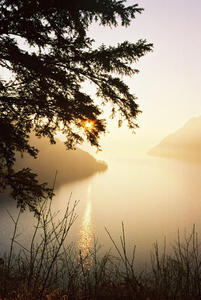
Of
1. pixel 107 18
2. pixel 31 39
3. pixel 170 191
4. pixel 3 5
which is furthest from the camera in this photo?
pixel 170 191

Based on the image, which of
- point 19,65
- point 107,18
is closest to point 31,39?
point 19,65

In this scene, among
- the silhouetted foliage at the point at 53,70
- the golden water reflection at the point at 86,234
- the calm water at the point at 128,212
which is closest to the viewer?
the silhouetted foliage at the point at 53,70

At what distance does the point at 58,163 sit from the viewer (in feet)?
423

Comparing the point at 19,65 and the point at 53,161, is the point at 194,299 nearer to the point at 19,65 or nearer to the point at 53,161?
the point at 19,65

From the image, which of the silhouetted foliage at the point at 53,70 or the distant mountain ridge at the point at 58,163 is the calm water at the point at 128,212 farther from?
the silhouetted foliage at the point at 53,70

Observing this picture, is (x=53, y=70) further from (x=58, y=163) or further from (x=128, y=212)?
(x=58, y=163)

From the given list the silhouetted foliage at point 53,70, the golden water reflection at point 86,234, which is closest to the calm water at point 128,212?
the golden water reflection at point 86,234

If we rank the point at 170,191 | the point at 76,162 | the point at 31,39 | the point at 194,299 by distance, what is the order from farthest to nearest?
the point at 76,162 → the point at 170,191 → the point at 31,39 → the point at 194,299

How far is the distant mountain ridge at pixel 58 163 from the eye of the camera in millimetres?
113875

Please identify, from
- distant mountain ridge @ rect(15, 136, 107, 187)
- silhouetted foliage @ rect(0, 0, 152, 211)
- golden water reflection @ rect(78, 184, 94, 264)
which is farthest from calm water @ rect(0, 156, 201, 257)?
silhouetted foliage @ rect(0, 0, 152, 211)

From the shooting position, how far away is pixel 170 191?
123625 millimetres

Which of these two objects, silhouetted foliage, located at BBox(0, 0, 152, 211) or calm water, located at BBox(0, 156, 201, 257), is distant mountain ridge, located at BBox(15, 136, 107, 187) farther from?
silhouetted foliage, located at BBox(0, 0, 152, 211)

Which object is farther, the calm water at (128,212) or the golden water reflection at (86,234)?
the calm water at (128,212)

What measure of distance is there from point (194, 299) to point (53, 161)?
419 feet
